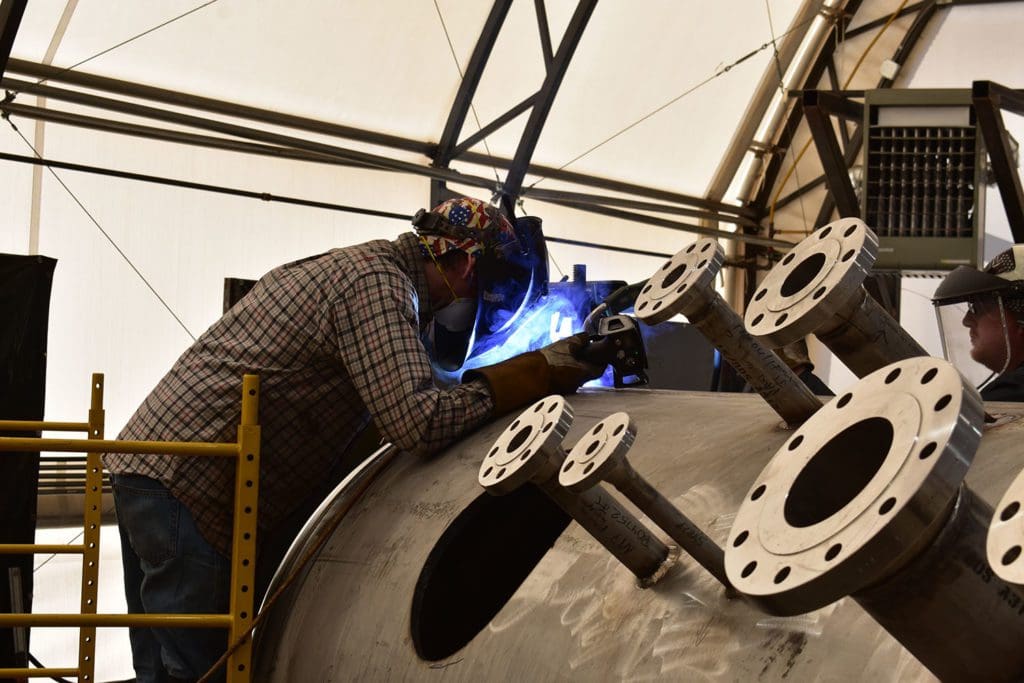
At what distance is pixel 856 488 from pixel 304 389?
1722 millimetres

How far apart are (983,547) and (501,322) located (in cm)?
206

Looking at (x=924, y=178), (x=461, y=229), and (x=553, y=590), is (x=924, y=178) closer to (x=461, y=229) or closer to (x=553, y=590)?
(x=461, y=229)

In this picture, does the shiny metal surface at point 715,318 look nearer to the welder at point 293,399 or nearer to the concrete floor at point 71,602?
the welder at point 293,399

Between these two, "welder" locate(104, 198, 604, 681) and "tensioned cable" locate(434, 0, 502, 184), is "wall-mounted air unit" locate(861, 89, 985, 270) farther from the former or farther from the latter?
"tensioned cable" locate(434, 0, 502, 184)

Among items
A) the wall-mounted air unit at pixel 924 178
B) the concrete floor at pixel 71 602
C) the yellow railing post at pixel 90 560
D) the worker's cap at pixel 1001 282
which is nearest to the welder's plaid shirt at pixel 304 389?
the yellow railing post at pixel 90 560

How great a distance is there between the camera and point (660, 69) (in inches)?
402

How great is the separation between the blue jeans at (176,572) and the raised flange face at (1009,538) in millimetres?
1989

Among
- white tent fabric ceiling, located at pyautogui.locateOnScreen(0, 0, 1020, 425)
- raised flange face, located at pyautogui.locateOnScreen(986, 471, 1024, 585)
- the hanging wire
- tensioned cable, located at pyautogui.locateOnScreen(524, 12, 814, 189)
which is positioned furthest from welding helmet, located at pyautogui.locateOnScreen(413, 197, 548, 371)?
tensioned cable, located at pyautogui.locateOnScreen(524, 12, 814, 189)

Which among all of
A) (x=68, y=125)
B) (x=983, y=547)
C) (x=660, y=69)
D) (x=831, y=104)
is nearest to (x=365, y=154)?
(x=68, y=125)

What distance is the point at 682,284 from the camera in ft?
5.37

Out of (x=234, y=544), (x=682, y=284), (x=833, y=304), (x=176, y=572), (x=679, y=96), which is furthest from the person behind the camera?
(x=679, y=96)

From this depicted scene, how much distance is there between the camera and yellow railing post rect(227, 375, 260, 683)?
222 cm

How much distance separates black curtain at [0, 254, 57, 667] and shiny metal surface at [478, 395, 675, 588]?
3171 mm

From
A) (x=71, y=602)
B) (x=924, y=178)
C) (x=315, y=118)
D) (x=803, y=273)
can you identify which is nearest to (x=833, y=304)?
(x=803, y=273)
